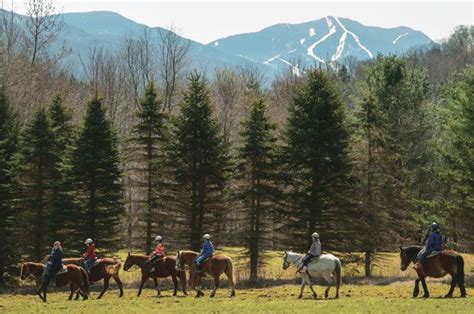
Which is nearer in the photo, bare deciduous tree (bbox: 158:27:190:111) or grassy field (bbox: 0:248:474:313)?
grassy field (bbox: 0:248:474:313)

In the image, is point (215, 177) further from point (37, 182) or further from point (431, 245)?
point (431, 245)

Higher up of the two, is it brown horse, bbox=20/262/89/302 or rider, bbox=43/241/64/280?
rider, bbox=43/241/64/280

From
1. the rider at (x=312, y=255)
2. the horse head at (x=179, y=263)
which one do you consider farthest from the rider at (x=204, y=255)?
the rider at (x=312, y=255)

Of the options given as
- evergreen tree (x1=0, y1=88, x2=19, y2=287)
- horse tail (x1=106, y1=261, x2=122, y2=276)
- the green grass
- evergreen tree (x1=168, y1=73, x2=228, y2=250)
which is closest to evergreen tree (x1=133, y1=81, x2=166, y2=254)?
evergreen tree (x1=168, y1=73, x2=228, y2=250)

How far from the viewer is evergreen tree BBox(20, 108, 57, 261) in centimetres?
4306

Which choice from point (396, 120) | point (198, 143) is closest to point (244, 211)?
point (198, 143)

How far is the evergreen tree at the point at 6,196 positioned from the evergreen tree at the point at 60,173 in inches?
105

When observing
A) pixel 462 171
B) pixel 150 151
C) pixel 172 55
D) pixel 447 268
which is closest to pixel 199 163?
pixel 150 151

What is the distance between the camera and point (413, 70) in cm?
6091

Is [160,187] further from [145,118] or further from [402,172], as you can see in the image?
[402,172]

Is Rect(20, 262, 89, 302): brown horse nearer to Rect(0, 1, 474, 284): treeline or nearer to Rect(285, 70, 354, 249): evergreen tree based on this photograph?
Rect(0, 1, 474, 284): treeline

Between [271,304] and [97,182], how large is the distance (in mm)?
21920

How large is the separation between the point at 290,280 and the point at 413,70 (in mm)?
29827

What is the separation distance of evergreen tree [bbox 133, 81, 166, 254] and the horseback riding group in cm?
1118
